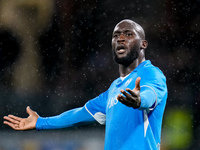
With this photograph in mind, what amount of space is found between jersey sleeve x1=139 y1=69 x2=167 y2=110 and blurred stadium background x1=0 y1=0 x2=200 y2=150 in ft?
18.3

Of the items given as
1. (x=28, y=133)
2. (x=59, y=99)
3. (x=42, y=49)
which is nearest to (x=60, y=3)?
(x=42, y=49)

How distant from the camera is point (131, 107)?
275cm

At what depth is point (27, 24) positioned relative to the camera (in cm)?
1076

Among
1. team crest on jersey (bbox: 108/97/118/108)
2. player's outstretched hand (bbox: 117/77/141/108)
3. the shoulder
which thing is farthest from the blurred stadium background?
player's outstretched hand (bbox: 117/77/141/108)

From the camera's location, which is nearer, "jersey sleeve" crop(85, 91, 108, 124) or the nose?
the nose

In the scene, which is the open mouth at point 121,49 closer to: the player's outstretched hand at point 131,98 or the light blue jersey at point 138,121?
the light blue jersey at point 138,121

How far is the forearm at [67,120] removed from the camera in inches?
134

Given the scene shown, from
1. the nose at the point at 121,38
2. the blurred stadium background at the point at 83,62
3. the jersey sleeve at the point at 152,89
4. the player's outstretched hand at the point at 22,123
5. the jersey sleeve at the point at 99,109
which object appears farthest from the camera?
the blurred stadium background at the point at 83,62

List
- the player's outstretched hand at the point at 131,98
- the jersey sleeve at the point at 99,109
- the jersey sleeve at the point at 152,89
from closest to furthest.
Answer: the player's outstretched hand at the point at 131,98 → the jersey sleeve at the point at 152,89 → the jersey sleeve at the point at 99,109

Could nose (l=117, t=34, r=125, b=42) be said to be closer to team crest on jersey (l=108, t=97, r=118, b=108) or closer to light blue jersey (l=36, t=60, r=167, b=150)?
light blue jersey (l=36, t=60, r=167, b=150)

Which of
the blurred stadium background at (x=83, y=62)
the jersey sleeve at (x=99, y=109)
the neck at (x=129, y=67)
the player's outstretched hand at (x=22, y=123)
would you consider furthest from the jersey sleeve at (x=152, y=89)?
the blurred stadium background at (x=83, y=62)

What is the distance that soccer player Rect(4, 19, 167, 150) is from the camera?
2.63m

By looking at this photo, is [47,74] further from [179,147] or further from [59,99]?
[179,147]

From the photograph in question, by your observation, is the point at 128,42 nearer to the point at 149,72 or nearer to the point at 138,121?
the point at 149,72
